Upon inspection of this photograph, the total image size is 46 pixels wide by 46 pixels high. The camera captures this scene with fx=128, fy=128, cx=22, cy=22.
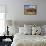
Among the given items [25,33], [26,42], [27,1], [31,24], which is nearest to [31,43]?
[26,42]

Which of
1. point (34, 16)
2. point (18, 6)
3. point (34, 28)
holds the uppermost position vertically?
point (18, 6)

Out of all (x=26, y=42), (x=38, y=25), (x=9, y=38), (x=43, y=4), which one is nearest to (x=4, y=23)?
(x=9, y=38)

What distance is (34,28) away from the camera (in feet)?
16.0

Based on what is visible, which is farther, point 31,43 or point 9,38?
point 9,38

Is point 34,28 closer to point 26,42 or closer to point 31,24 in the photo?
point 31,24

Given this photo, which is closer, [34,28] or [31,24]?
[34,28]

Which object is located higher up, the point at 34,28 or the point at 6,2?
the point at 6,2

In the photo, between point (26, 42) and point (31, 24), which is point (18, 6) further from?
point (26, 42)

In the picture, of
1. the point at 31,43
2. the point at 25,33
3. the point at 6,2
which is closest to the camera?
the point at 31,43

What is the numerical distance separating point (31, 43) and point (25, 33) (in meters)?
1.56

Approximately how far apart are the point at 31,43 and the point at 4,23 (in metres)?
2.24

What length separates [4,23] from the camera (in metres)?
5.24

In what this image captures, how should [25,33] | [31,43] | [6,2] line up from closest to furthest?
[31,43] < [25,33] < [6,2]

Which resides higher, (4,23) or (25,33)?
(4,23)
